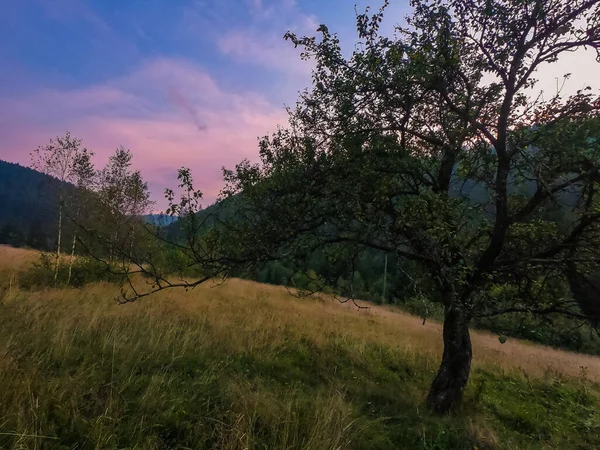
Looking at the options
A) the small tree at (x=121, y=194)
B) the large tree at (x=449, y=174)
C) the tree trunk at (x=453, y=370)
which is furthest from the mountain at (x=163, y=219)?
the small tree at (x=121, y=194)

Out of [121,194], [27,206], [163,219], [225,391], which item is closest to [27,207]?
[27,206]

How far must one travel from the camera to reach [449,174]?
278 inches

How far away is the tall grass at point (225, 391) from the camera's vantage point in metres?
3.53

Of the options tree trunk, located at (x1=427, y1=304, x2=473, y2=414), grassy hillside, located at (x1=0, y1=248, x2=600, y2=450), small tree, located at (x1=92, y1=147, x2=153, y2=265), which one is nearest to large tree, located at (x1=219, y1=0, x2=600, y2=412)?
tree trunk, located at (x1=427, y1=304, x2=473, y2=414)

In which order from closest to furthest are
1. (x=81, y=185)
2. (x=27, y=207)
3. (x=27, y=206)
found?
(x=81, y=185), (x=27, y=206), (x=27, y=207)

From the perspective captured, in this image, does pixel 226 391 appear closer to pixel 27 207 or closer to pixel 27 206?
pixel 27 206

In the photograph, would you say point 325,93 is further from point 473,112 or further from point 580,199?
point 580,199

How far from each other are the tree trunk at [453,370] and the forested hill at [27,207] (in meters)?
17.0

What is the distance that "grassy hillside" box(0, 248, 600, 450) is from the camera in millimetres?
3533

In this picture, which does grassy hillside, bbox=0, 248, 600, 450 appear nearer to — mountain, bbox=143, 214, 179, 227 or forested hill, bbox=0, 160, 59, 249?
mountain, bbox=143, 214, 179, 227

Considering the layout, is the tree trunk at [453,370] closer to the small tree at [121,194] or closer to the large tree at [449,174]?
the large tree at [449,174]

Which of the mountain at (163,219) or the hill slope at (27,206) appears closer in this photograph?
the mountain at (163,219)

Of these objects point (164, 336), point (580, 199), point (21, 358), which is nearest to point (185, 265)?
point (164, 336)

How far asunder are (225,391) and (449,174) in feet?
19.6
